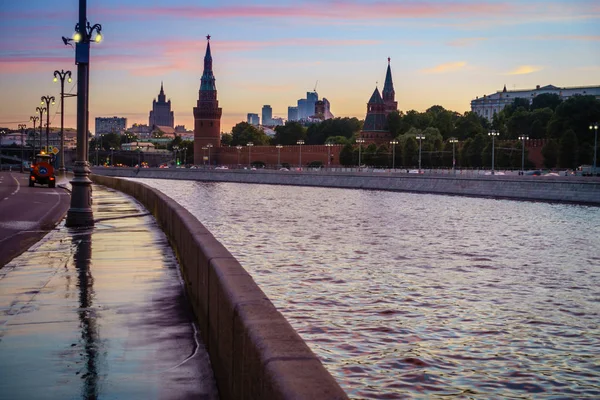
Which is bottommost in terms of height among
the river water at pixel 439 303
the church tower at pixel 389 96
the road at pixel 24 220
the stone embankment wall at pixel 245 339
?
the river water at pixel 439 303

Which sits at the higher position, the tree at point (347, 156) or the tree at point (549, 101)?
the tree at point (549, 101)

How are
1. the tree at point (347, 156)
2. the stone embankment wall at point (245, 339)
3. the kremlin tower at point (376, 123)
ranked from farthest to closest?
the kremlin tower at point (376, 123), the tree at point (347, 156), the stone embankment wall at point (245, 339)

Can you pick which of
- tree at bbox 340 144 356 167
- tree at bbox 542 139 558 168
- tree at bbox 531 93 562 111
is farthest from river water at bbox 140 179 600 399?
tree at bbox 531 93 562 111

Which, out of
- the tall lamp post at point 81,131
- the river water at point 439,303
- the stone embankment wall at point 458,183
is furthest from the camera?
the stone embankment wall at point 458,183

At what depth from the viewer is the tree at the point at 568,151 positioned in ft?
308

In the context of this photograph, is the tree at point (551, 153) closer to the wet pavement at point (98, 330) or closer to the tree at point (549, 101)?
the tree at point (549, 101)

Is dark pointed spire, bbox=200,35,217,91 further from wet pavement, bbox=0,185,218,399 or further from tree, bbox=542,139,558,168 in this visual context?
wet pavement, bbox=0,185,218,399

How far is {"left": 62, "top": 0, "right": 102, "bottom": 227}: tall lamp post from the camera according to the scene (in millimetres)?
17875

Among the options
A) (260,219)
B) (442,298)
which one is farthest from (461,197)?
(442,298)

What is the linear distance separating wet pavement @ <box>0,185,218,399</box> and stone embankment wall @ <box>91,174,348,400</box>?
11.5 inches

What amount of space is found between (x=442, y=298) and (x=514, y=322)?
87.1 inches

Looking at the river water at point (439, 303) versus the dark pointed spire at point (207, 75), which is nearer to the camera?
the river water at point (439, 303)

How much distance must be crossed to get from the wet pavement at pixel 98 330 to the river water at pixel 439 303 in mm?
1821

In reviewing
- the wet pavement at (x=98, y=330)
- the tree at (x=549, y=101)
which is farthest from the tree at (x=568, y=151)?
the wet pavement at (x=98, y=330)
